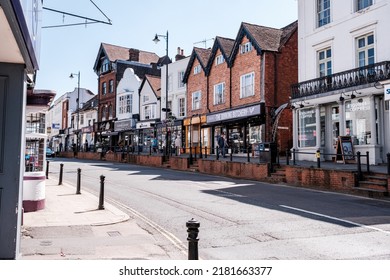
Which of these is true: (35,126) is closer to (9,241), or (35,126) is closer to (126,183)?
(9,241)

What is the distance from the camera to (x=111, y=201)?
10531mm

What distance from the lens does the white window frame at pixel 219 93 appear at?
28234 millimetres

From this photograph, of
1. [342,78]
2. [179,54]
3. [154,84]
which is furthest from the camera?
[179,54]

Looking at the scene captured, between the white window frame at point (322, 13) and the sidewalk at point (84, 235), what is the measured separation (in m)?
15.4

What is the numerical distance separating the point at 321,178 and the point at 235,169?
526 centimetres

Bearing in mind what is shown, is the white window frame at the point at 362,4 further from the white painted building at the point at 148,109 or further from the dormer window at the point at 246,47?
the white painted building at the point at 148,109

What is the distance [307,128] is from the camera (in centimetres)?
2012

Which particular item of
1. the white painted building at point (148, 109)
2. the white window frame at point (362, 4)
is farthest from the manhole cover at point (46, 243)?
the white painted building at point (148, 109)

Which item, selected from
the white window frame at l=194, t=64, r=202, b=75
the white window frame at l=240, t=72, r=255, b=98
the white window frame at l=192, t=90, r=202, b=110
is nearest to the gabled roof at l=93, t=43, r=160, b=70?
the white window frame at l=194, t=64, r=202, b=75

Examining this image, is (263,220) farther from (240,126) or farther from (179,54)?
(179,54)

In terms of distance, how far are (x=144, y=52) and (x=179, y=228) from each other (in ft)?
141

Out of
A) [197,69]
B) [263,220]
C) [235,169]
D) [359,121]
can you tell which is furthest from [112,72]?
[263,220]

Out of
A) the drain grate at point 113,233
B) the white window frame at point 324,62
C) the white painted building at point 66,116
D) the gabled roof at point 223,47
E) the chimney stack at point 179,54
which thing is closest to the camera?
the drain grate at point 113,233
